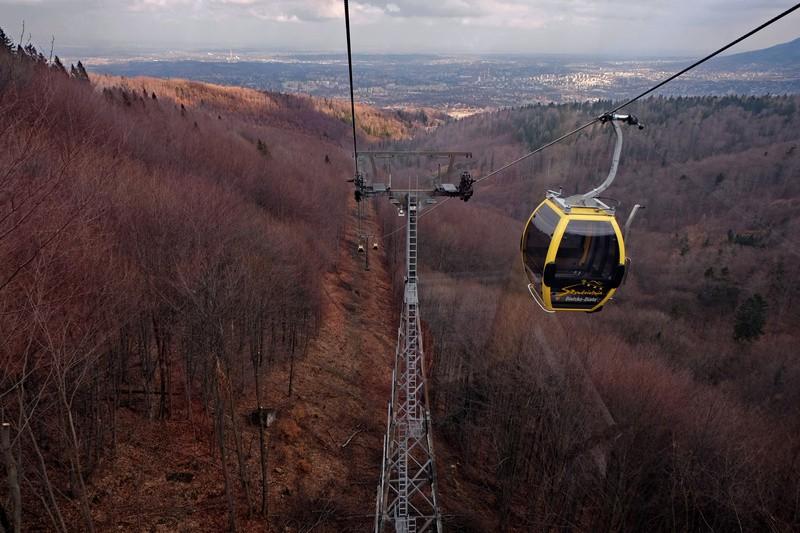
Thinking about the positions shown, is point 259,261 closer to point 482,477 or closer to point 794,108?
point 482,477

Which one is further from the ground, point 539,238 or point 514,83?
point 514,83

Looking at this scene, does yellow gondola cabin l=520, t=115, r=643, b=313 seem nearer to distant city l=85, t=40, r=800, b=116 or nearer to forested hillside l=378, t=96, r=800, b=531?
forested hillside l=378, t=96, r=800, b=531

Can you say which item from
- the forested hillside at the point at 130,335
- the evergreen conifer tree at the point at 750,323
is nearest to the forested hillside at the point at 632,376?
the evergreen conifer tree at the point at 750,323

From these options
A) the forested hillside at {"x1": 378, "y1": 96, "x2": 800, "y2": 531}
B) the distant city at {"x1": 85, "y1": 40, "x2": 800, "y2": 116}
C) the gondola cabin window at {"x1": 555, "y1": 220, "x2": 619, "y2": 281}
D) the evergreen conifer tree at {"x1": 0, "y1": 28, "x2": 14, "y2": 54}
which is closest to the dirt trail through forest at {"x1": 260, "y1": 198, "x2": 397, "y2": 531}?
the forested hillside at {"x1": 378, "y1": 96, "x2": 800, "y2": 531}

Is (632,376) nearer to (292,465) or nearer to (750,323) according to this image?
(292,465)

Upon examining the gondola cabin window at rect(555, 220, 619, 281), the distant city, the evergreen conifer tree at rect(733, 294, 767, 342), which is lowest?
the evergreen conifer tree at rect(733, 294, 767, 342)

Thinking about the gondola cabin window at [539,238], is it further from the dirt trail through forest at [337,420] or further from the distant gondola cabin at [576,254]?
the dirt trail through forest at [337,420]

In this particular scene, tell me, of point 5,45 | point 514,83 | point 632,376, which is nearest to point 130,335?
point 632,376
